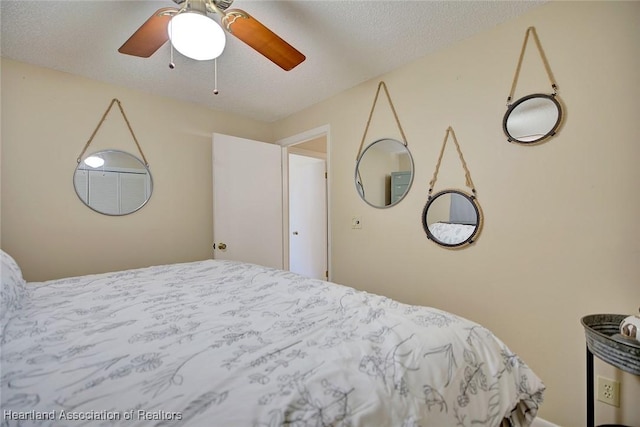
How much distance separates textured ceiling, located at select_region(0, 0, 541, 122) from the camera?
148cm

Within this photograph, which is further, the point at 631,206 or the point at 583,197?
the point at 583,197

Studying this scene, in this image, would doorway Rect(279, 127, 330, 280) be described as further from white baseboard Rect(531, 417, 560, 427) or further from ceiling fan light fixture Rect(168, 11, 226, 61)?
white baseboard Rect(531, 417, 560, 427)

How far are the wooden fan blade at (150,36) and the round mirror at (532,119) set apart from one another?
1809 millimetres

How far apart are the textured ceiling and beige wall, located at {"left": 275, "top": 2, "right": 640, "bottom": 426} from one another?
8.9 inches

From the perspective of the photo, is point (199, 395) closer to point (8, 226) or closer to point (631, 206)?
point (631, 206)

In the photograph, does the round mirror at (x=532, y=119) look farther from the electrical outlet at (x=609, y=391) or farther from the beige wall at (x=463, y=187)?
Answer: the electrical outlet at (x=609, y=391)

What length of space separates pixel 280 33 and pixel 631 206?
2.03 m

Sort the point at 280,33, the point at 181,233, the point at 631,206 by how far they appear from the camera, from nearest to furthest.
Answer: the point at 631,206 < the point at 280,33 < the point at 181,233

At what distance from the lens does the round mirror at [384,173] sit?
2.08 metres

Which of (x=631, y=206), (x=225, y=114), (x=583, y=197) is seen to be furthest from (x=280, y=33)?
(x=631, y=206)

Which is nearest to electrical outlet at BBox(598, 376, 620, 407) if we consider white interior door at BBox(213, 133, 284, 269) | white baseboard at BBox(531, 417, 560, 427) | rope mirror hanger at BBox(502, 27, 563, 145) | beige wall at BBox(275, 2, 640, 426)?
beige wall at BBox(275, 2, 640, 426)

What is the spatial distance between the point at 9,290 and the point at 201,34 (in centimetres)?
127

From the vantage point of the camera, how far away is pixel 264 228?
2975mm

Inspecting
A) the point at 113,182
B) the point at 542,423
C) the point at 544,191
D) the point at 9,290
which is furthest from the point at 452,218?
the point at 113,182
